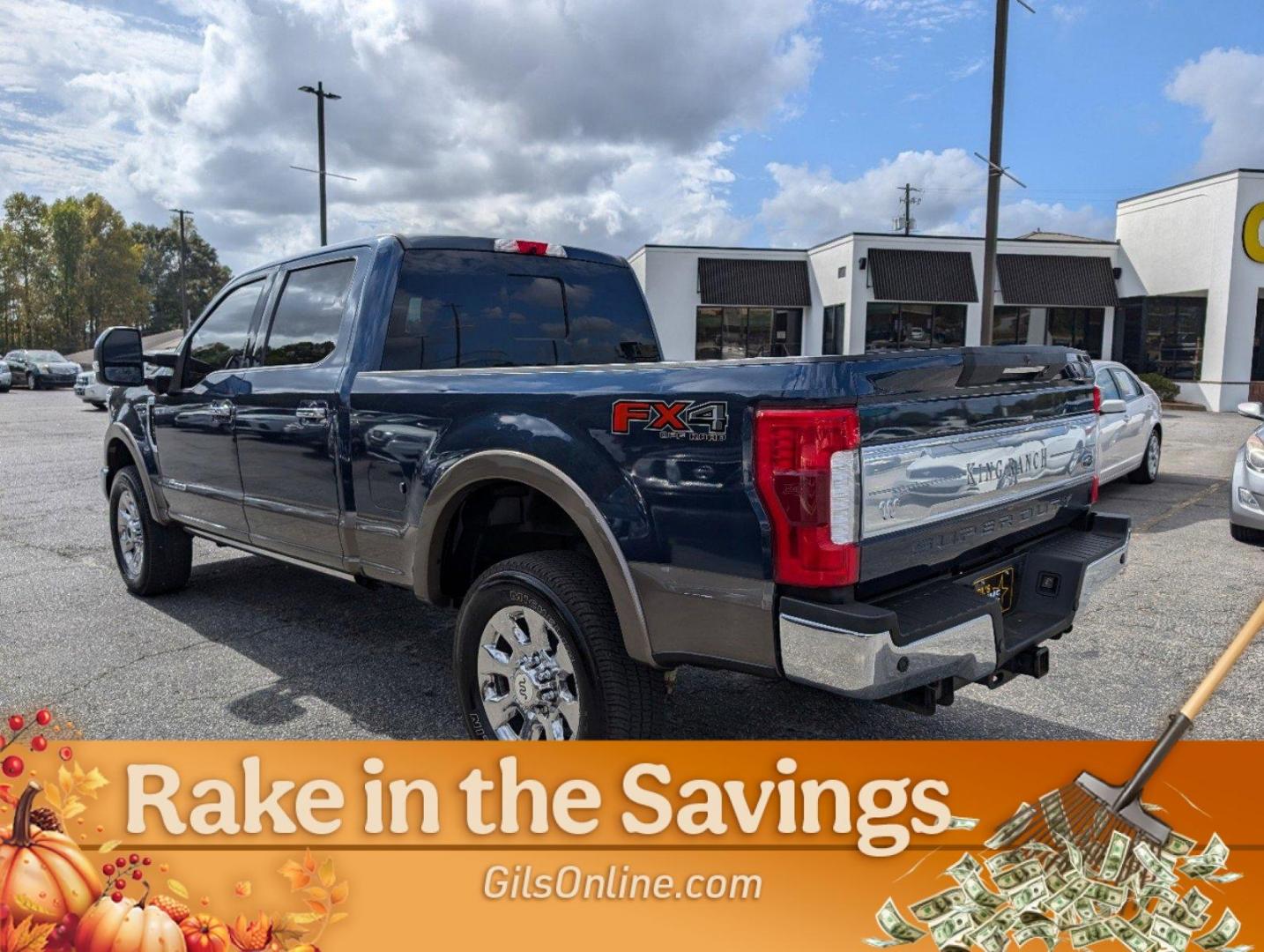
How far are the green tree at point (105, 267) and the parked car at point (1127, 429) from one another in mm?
71681

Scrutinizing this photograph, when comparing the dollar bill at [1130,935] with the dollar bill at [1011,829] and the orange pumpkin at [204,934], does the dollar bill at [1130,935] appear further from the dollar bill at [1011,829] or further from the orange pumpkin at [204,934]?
the orange pumpkin at [204,934]

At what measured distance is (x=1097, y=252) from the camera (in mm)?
28219

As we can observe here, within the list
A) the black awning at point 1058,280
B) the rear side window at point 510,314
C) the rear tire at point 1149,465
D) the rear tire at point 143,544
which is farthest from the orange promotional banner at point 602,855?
the black awning at point 1058,280

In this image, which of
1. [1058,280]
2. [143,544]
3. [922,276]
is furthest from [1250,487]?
[1058,280]

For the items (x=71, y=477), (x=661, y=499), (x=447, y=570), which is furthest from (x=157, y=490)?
(x=71, y=477)

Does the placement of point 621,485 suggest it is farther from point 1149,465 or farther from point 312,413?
point 1149,465

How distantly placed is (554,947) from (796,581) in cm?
109

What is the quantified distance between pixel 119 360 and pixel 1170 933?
206 inches

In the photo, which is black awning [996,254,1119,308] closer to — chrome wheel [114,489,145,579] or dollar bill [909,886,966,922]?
chrome wheel [114,489,145,579]

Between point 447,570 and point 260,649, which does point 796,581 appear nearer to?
point 447,570

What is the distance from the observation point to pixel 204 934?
7.92 ft

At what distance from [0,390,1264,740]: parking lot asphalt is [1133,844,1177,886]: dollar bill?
3.64 feet

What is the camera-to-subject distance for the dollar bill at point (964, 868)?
8.29 ft

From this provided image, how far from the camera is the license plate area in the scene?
123 inches
